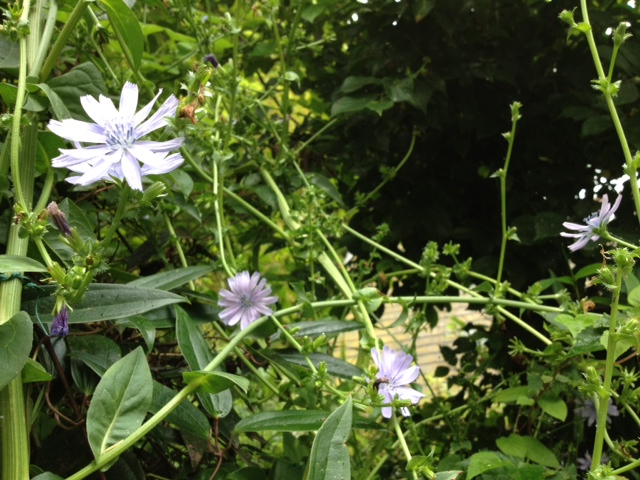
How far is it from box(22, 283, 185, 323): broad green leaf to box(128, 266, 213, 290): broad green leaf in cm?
8

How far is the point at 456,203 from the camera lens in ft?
3.59

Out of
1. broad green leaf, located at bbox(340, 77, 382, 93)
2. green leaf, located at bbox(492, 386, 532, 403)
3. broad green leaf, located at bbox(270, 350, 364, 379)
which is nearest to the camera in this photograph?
broad green leaf, located at bbox(270, 350, 364, 379)

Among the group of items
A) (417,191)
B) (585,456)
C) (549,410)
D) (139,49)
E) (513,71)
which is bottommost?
(585,456)

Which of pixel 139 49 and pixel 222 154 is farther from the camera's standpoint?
pixel 222 154

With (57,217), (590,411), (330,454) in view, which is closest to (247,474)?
(330,454)

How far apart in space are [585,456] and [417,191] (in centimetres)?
48

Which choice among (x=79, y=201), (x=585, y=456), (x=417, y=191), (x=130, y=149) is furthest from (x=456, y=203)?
(x=130, y=149)

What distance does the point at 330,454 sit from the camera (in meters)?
0.43

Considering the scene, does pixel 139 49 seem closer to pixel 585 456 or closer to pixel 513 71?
pixel 513 71

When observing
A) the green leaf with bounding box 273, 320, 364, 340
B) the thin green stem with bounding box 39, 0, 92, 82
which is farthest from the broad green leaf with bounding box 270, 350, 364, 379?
the thin green stem with bounding box 39, 0, 92, 82

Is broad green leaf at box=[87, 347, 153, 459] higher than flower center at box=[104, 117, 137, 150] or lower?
lower

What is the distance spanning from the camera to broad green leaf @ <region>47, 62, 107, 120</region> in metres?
0.58

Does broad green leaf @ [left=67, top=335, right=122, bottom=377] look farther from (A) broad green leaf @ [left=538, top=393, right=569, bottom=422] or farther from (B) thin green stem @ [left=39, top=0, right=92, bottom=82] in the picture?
(A) broad green leaf @ [left=538, top=393, right=569, bottom=422]

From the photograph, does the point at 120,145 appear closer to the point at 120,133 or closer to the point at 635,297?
the point at 120,133
